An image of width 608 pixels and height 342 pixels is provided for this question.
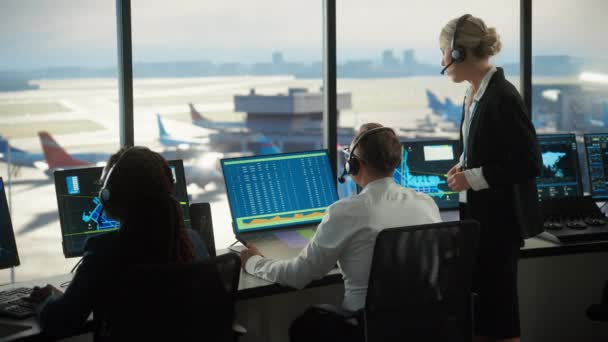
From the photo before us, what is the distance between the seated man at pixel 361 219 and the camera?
2459 mm

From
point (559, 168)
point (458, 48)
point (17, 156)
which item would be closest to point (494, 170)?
point (458, 48)

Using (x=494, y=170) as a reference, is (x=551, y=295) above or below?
below

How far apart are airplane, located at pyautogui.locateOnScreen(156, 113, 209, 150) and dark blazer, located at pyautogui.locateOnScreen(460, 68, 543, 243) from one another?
4.78 ft

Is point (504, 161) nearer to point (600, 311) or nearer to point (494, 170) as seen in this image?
point (494, 170)

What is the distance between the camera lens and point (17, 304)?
258 centimetres

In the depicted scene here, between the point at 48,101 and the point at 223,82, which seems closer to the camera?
the point at 48,101

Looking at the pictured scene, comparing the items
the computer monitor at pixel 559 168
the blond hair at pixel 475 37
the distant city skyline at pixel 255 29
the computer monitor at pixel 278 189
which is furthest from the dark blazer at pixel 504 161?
the distant city skyline at pixel 255 29

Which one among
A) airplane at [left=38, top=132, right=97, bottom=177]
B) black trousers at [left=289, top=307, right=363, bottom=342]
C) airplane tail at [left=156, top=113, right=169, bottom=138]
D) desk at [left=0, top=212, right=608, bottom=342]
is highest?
airplane tail at [left=156, top=113, right=169, bottom=138]

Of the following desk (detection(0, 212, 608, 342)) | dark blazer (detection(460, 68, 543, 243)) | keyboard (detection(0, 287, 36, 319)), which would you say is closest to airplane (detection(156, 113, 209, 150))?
desk (detection(0, 212, 608, 342))

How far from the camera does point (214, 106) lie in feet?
13.0

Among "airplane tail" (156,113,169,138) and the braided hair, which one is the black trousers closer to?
the braided hair

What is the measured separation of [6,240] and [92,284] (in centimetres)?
84

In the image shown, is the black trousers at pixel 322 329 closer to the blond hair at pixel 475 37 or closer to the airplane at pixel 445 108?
the blond hair at pixel 475 37

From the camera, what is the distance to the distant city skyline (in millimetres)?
3469
